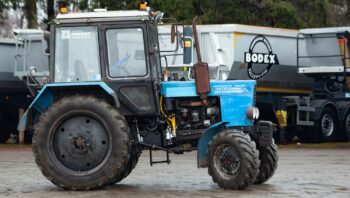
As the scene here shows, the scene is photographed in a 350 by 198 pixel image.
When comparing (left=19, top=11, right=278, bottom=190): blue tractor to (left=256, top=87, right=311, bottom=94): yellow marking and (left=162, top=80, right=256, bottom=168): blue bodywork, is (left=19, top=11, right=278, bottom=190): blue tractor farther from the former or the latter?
(left=256, top=87, right=311, bottom=94): yellow marking

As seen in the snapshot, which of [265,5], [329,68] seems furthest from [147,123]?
[265,5]

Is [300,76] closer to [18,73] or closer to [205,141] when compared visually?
[18,73]

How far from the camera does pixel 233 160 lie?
12953 mm

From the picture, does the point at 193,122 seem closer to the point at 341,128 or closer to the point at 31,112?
the point at 31,112

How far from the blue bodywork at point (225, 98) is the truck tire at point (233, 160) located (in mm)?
231

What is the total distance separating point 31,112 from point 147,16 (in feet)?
7.51

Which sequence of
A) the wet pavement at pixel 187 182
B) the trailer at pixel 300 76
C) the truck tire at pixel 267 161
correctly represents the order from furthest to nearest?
1. the trailer at pixel 300 76
2. the truck tire at pixel 267 161
3. the wet pavement at pixel 187 182

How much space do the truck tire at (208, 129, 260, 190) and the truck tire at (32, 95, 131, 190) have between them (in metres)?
1.26

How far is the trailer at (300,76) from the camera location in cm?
2644

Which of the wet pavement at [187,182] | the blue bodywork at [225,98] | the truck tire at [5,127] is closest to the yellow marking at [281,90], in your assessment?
the wet pavement at [187,182]

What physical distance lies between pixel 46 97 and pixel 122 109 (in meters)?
1.19

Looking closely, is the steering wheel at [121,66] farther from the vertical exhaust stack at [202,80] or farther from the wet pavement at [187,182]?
the wet pavement at [187,182]

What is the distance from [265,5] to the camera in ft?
107

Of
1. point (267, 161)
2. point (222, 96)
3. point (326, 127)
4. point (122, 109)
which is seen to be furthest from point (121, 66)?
point (326, 127)
